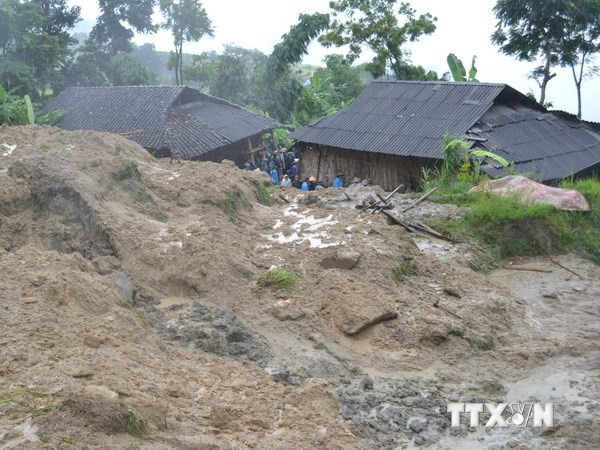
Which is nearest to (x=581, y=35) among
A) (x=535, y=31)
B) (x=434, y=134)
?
(x=535, y=31)

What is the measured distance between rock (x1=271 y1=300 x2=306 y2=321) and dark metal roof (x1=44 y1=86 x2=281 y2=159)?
11160mm

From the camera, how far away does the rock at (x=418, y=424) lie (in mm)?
6750

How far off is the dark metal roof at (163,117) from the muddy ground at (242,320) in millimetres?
7033

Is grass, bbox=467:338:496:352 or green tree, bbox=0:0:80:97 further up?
green tree, bbox=0:0:80:97

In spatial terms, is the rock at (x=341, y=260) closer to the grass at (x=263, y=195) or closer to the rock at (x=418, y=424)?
the rock at (x=418, y=424)

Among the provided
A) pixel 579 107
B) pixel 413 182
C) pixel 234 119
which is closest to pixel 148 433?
pixel 413 182

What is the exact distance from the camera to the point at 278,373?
7180 mm

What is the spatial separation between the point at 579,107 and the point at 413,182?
1438cm

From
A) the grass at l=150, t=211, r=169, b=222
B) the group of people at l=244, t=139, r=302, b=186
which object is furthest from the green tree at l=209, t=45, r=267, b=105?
the grass at l=150, t=211, r=169, b=222

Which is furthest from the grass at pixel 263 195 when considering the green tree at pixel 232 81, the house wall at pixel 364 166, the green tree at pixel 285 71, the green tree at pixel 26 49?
the green tree at pixel 232 81

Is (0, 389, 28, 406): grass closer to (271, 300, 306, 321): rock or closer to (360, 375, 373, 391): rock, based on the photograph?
(360, 375, 373, 391): rock

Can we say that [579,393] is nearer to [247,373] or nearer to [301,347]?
[301,347]

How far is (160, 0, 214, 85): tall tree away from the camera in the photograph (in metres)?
32.7

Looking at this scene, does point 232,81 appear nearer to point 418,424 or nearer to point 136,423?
point 418,424
